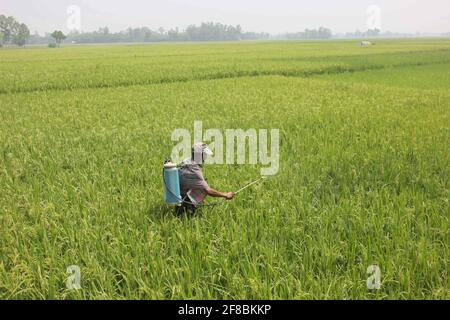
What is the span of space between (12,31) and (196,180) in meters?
146

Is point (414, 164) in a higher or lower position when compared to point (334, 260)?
higher

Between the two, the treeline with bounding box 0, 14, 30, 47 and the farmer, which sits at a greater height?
the treeline with bounding box 0, 14, 30, 47

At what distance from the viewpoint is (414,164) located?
196 inches

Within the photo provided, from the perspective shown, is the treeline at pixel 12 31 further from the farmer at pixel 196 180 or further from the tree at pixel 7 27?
the farmer at pixel 196 180

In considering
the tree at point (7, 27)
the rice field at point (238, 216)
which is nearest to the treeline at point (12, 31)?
the tree at point (7, 27)

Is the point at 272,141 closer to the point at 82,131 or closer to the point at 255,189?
the point at 255,189

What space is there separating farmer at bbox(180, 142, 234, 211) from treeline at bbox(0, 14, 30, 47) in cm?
12675

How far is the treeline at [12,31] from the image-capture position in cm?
10955

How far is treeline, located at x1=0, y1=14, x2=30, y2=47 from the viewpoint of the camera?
109550 millimetres

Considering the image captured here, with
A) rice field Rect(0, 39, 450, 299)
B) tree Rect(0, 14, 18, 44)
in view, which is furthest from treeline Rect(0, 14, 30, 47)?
rice field Rect(0, 39, 450, 299)

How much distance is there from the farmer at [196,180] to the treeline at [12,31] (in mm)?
126747

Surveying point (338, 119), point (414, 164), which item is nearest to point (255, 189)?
point (414, 164)

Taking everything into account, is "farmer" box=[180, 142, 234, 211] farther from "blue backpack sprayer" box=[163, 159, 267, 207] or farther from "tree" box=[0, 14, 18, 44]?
"tree" box=[0, 14, 18, 44]
